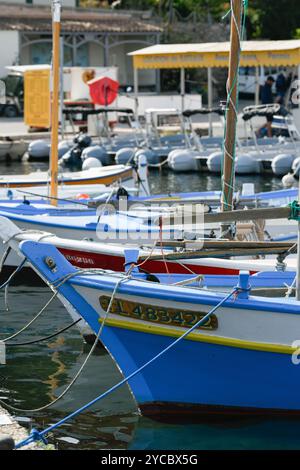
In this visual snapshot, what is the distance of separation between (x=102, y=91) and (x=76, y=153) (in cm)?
542

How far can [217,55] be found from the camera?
103ft

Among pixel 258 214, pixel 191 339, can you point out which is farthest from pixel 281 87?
pixel 191 339

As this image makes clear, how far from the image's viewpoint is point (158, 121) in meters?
36.2

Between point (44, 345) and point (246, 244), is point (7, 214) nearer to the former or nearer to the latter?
point (44, 345)

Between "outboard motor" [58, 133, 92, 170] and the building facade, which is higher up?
the building facade

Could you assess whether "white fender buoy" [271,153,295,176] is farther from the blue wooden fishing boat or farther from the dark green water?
the blue wooden fishing boat

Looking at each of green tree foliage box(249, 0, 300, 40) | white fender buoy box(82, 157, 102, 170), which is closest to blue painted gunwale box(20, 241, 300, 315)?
white fender buoy box(82, 157, 102, 170)

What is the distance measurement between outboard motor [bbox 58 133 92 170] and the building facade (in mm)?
13791

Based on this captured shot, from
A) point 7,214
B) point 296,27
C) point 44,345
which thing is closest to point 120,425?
point 44,345

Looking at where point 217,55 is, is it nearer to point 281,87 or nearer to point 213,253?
point 281,87

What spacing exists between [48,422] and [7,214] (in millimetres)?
6473

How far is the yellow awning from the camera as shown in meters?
30.2

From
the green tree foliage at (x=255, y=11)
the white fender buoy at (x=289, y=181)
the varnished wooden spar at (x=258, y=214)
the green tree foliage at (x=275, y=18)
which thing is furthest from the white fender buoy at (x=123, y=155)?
the green tree foliage at (x=275, y=18)

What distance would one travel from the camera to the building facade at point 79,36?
44969mm
